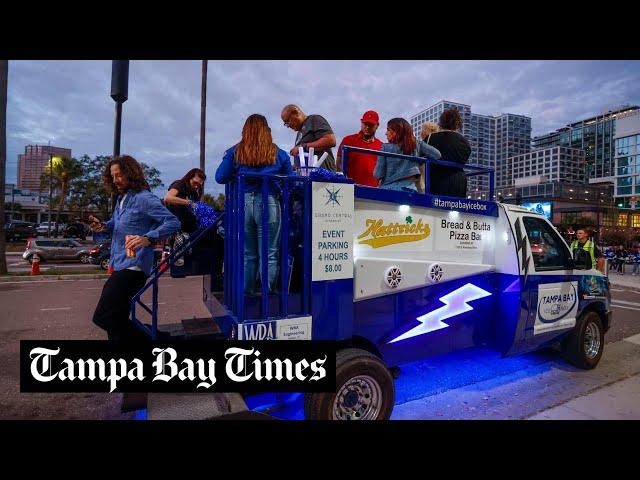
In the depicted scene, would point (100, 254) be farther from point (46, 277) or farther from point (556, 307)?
point (556, 307)

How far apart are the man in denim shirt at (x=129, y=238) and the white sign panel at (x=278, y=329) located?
3.84ft

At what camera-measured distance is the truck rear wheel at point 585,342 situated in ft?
15.6

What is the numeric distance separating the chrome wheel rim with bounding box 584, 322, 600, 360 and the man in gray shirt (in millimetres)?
4146

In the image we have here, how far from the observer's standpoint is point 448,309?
11.8 ft

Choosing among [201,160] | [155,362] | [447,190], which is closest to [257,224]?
[155,362]

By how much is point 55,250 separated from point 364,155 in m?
21.0

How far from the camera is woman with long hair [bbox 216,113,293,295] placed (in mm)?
2805

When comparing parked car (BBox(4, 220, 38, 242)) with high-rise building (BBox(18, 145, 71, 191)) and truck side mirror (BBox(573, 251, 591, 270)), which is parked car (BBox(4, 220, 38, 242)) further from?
high-rise building (BBox(18, 145, 71, 191))

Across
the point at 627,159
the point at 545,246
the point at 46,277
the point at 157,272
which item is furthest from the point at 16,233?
the point at 627,159

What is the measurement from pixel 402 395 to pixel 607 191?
446ft

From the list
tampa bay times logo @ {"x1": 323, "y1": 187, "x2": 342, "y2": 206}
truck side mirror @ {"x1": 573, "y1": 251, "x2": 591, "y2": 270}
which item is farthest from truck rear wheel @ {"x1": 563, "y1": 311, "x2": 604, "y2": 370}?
tampa bay times logo @ {"x1": 323, "y1": 187, "x2": 342, "y2": 206}

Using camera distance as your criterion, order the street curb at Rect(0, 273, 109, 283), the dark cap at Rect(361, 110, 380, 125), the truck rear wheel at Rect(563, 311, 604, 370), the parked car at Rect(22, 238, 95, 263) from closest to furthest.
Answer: the dark cap at Rect(361, 110, 380, 125)
the truck rear wheel at Rect(563, 311, 604, 370)
the street curb at Rect(0, 273, 109, 283)
the parked car at Rect(22, 238, 95, 263)
